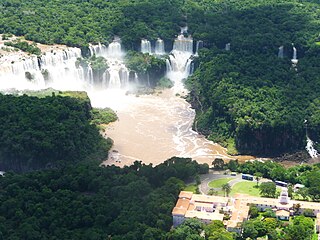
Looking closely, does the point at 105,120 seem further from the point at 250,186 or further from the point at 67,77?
the point at 250,186

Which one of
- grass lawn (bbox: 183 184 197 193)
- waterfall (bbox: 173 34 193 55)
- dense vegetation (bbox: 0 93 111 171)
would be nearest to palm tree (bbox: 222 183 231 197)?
grass lawn (bbox: 183 184 197 193)

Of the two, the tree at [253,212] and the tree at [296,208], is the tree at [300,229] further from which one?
the tree at [253,212]

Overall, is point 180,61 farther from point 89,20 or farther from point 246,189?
point 246,189

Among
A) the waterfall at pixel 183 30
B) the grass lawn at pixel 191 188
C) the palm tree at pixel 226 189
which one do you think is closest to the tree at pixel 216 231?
the palm tree at pixel 226 189

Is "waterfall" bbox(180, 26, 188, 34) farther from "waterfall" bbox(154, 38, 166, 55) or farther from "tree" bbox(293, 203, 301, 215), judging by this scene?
"tree" bbox(293, 203, 301, 215)

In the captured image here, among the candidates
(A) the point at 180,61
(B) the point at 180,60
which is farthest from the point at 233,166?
(B) the point at 180,60
